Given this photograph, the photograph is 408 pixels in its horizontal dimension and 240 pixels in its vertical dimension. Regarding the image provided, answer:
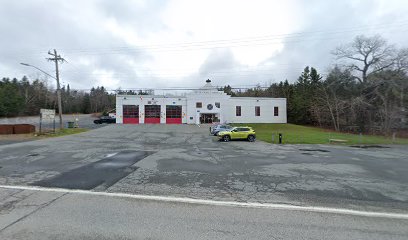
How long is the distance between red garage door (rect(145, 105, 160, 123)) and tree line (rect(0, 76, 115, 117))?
50.5 metres

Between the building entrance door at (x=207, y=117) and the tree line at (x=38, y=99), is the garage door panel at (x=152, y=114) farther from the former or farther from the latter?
the tree line at (x=38, y=99)

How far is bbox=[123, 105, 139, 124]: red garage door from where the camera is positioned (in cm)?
5091

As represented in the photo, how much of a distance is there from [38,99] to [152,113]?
59732 mm

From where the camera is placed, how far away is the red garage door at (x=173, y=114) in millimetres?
52022

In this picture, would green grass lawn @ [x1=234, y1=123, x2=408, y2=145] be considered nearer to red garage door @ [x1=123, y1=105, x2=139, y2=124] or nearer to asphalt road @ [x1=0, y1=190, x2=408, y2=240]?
asphalt road @ [x1=0, y1=190, x2=408, y2=240]

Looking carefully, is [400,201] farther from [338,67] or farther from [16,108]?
[16,108]

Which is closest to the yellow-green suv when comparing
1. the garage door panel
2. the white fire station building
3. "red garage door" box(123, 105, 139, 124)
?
the white fire station building

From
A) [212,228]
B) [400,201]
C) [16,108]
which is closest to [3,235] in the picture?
[212,228]

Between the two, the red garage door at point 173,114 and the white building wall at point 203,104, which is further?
the white building wall at point 203,104

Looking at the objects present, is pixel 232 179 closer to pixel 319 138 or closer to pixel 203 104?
pixel 319 138

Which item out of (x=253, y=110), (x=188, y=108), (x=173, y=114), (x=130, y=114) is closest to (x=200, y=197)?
(x=188, y=108)

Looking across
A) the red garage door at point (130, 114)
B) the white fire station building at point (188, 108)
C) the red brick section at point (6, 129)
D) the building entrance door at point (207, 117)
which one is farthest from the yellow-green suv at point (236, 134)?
the red garage door at point (130, 114)

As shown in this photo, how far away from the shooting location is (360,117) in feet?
154

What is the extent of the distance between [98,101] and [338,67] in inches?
3656
